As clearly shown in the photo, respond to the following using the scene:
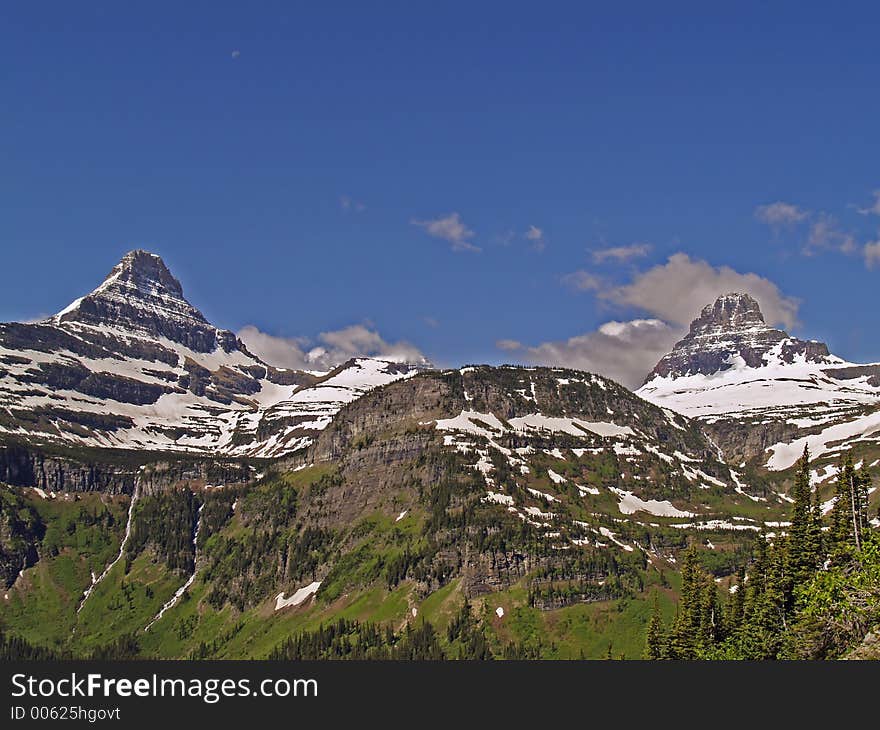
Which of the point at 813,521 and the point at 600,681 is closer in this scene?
the point at 600,681

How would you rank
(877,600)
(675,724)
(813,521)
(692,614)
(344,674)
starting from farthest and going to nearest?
(692,614) < (813,521) < (877,600) < (344,674) < (675,724)

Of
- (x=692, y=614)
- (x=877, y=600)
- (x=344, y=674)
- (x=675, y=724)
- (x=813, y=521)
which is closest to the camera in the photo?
(x=675, y=724)

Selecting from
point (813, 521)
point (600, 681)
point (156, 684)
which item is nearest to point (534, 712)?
point (600, 681)

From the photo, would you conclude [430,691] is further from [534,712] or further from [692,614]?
[692,614]

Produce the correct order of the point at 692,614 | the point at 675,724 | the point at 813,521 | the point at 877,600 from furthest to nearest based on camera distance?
the point at 692,614
the point at 813,521
the point at 877,600
the point at 675,724

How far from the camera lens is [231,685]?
61156 millimetres

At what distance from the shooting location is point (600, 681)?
6625 cm

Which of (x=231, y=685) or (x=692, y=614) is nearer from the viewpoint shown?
(x=231, y=685)

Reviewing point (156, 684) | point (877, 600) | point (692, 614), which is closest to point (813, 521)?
point (692, 614)

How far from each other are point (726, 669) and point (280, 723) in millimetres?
25810

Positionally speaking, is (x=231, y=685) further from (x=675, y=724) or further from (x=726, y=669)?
(x=726, y=669)

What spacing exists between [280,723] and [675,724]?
2090cm

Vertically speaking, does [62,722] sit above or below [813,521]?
below

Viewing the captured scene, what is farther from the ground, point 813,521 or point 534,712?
point 813,521
